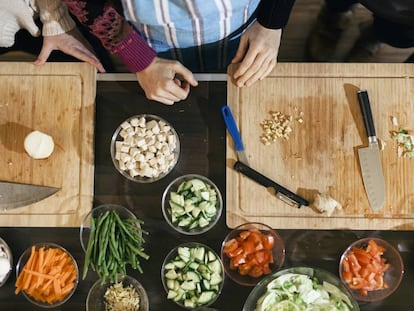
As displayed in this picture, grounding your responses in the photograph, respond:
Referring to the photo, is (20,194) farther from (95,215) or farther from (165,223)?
(165,223)

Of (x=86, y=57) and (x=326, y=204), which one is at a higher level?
(x=86, y=57)

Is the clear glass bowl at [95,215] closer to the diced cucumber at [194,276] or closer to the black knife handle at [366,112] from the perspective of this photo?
the diced cucumber at [194,276]

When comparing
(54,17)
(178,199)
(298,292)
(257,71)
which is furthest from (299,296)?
(54,17)

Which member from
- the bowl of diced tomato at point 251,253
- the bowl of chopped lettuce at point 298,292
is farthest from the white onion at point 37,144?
the bowl of chopped lettuce at point 298,292

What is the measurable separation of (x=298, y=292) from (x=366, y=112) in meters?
0.57

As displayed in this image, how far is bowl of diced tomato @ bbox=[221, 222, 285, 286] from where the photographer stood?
4.98ft

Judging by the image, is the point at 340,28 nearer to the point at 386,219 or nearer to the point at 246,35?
the point at 246,35

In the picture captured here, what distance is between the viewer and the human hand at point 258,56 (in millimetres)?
1575

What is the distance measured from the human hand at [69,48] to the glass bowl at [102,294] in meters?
0.65

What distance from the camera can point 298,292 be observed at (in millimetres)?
1431

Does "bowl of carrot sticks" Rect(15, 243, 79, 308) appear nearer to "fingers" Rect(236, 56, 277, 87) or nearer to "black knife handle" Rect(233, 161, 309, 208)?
"black knife handle" Rect(233, 161, 309, 208)

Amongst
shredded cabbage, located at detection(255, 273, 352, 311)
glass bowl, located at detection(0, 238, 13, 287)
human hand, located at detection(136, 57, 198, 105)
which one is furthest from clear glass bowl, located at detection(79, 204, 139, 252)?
shredded cabbage, located at detection(255, 273, 352, 311)

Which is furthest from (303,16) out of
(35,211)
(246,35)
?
(35,211)

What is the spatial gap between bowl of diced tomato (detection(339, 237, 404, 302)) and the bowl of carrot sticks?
80 cm
